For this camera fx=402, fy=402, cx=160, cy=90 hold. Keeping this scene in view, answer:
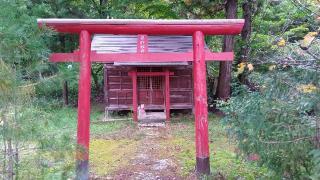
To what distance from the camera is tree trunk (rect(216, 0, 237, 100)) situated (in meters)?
13.4

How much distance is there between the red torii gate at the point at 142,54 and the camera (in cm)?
645

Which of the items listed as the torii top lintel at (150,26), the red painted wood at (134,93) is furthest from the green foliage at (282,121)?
the red painted wood at (134,93)

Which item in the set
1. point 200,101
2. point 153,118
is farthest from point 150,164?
point 153,118

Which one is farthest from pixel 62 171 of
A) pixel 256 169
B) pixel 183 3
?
pixel 183 3

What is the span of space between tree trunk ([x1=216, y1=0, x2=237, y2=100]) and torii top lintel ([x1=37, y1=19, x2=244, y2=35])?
6992 millimetres

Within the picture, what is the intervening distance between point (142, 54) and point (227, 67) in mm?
7848

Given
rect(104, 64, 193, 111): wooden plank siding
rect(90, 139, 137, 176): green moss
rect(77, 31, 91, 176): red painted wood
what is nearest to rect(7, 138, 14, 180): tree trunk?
rect(77, 31, 91, 176): red painted wood

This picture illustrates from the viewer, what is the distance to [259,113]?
4.52 meters

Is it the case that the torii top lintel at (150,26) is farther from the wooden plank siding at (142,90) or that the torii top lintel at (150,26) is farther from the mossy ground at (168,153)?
the wooden plank siding at (142,90)

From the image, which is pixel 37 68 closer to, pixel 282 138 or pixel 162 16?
pixel 282 138

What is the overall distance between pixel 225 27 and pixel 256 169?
2521 millimetres

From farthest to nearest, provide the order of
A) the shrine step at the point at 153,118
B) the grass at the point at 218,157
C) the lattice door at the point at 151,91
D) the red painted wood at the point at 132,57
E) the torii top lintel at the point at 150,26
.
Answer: the lattice door at the point at 151,91 < the shrine step at the point at 153,118 < the grass at the point at 218,157 < the red painted wood at the point at 132,57 < the torii top lintel at the point at 150,26

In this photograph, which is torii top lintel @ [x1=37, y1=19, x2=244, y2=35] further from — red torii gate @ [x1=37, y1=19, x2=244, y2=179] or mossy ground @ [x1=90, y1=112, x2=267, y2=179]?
mossy ground @ [x1=90, y1=112, x2=267, y2=179]

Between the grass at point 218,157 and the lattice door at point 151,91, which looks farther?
the lattice door at point 151,91
